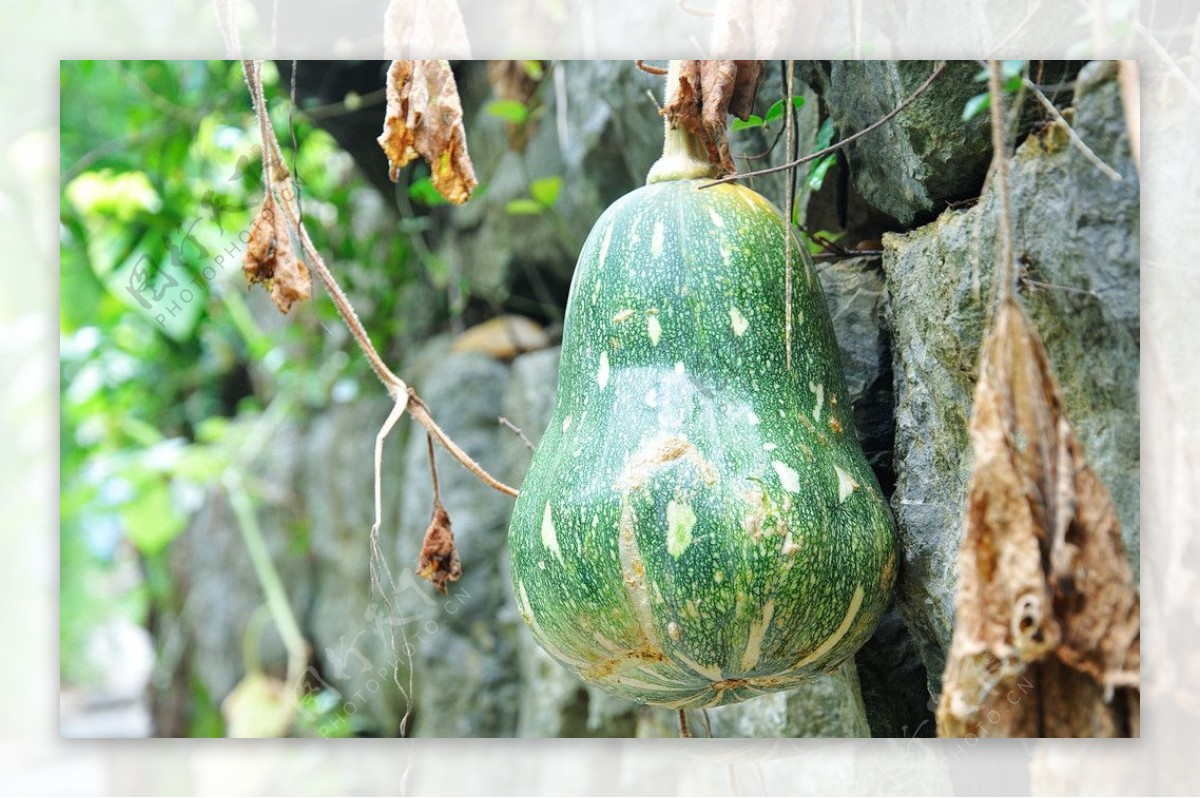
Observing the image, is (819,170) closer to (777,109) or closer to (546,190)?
(777,109)

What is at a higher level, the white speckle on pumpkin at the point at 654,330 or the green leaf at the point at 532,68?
the green leaf at the point at 532,68

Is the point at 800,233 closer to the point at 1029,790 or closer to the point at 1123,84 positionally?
the point at 1123,84

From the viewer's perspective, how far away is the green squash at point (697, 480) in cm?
108

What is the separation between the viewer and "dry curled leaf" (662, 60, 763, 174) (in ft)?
4.12

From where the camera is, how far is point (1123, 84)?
1122 mm

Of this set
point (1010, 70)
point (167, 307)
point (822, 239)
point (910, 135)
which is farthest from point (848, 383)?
point (167, 307)

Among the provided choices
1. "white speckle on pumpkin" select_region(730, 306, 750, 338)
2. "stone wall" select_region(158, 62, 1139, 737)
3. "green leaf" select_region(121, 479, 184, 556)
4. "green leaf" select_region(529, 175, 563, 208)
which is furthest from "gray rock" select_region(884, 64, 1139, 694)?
"green leaf" select_region(121, 479, 184, 556)

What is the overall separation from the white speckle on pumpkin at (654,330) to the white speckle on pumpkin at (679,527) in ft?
0.62

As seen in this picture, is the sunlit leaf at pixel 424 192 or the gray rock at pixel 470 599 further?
the gray rock at pixel 470 599

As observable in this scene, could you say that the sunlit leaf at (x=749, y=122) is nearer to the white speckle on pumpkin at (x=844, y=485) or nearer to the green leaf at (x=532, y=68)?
the white speckle on pumpkin at (x=844, y=485)

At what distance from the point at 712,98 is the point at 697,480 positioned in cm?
45

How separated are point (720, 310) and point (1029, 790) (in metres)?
0.70

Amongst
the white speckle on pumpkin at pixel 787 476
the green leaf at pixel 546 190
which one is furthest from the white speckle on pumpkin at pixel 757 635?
the green leaf at pixel 546 190

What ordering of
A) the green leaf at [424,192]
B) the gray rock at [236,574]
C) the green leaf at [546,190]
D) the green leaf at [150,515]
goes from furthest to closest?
the gray rock at [236,574]
the green leaf at [150,515]
the green leaf at [424,192]
the green leaf at [546,190]
